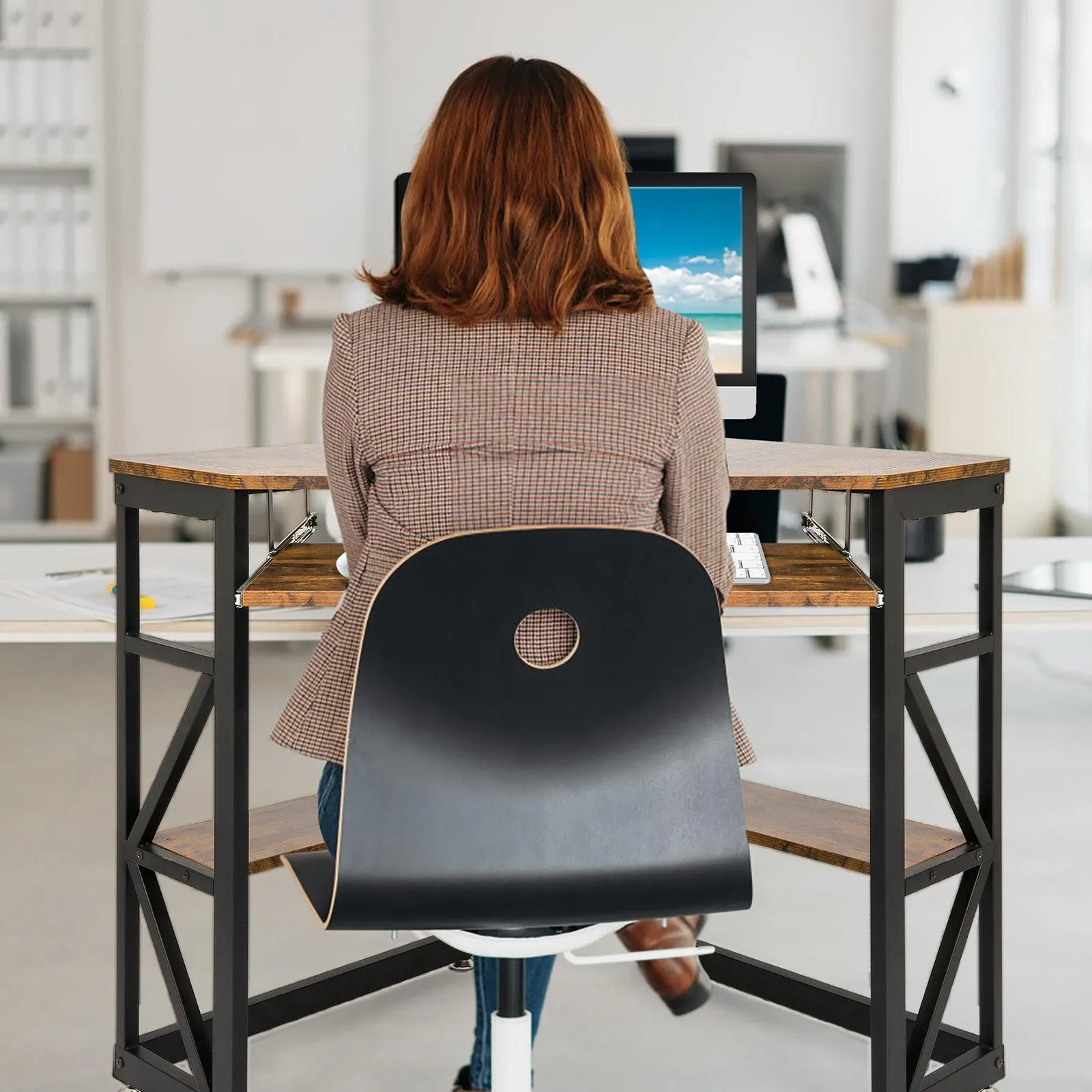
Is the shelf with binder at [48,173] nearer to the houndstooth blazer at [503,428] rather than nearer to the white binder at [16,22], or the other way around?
the white binder at [16,22]

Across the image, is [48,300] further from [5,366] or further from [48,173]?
[48,173]

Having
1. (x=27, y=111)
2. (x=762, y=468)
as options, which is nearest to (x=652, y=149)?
(x=27, y=111)

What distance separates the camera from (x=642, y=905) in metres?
1.20

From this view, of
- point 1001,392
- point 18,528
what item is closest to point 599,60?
point 1001,392

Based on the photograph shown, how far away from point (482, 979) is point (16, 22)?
4495mm

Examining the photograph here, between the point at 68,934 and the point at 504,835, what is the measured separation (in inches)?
55.2

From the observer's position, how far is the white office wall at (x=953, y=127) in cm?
540

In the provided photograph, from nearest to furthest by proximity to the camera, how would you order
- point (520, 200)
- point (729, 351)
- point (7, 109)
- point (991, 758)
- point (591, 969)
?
point (520, 200) < point (991, 758) < point (729, 351) < point (591, 969) < point (7, 109)

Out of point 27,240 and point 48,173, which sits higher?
point 48,173

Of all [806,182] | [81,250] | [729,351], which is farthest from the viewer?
[806,182]

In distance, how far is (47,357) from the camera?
17.1 ft

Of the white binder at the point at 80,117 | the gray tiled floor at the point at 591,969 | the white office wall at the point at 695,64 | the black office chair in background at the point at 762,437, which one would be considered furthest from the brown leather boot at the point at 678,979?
the white office wall at the point at 695,64

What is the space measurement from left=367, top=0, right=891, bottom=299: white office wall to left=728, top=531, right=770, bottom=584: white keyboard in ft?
13.8

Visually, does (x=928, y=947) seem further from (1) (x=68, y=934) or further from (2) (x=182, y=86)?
(2) (x=182, y=86)
